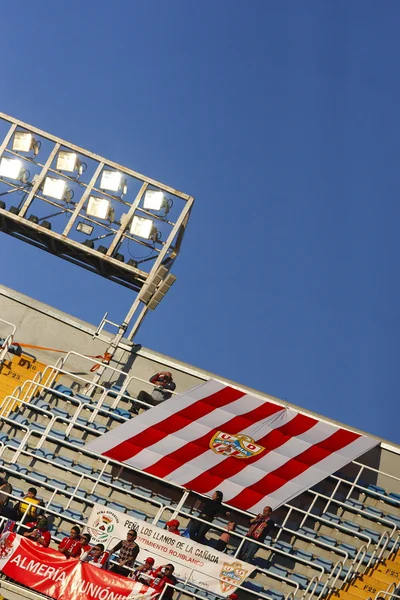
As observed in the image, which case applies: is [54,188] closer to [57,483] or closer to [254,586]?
[57,483]

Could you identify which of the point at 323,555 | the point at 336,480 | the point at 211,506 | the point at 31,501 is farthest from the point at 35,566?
the point at 336,480

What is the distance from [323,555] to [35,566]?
5.80 m

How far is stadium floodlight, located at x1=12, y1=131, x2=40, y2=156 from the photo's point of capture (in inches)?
1013

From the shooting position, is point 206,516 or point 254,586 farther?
point 206,516

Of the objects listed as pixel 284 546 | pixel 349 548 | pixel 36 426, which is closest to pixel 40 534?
pixel 36 426

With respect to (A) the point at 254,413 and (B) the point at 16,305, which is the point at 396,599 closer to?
(A) the point at 254,413

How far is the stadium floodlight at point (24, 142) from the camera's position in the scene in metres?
25.7

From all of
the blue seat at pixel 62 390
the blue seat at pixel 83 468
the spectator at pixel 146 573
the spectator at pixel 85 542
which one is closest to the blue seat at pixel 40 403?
the blue seat at pixel 62 390

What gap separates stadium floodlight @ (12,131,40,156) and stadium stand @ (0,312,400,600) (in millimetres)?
6002

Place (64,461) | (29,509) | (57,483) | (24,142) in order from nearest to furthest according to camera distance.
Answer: (29,509), (57,483), (64,461), (24,142)

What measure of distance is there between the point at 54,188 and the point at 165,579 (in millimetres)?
11711

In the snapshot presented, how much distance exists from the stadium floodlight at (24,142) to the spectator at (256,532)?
11.0 meters

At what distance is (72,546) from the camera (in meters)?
16.7

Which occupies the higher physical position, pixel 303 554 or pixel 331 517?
pixel 331 517
